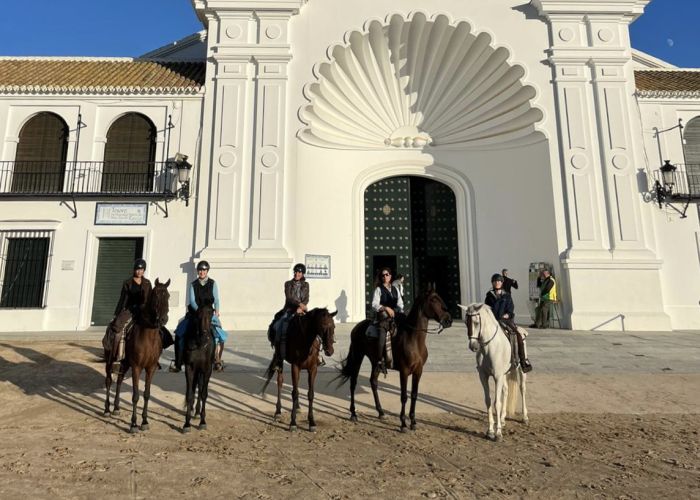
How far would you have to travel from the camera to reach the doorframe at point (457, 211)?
1365 centimetres

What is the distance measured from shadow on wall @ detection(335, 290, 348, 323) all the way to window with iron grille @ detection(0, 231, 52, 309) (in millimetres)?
8880

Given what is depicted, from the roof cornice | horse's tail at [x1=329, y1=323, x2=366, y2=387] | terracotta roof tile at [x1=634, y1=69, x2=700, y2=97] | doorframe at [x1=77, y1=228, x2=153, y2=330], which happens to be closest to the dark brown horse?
horse's tail at [x1=329, y1=323, x2=366, y2=387]

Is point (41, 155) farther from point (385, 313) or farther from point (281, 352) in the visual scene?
point (385, 313)

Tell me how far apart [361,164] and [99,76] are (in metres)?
9.95

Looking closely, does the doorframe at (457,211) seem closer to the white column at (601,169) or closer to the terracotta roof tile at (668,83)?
the white column at (601,169)

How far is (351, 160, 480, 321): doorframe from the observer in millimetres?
13648

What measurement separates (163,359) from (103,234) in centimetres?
640

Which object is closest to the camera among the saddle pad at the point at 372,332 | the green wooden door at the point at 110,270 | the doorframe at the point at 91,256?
the saddle pad at the point at 372,332

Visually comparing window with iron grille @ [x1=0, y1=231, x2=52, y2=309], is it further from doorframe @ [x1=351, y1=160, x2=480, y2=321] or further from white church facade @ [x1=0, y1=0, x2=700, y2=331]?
doorframe @ [x1=351, y1=160, x2=480, y2=321]

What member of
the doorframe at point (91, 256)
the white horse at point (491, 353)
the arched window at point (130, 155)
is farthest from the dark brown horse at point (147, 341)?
the arched window at point (130, 155)

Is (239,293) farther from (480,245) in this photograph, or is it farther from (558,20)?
(558,20)

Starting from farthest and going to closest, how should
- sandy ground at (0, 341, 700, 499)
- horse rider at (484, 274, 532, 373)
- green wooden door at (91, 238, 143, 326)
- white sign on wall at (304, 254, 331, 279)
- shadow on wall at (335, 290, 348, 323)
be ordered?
1. shadow on wall at (335, 290, 348, 323)
2. white sign on wall at (304, 254, 331, 279)
3. green wooden door at (91, 238, 143, 326)
4. horse rider at (484, 274, 532, 373)
5. sandy ground at (0, 341, 700, 499)

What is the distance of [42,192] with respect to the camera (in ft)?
39.3

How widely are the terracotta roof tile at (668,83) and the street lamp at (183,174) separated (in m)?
14.8
